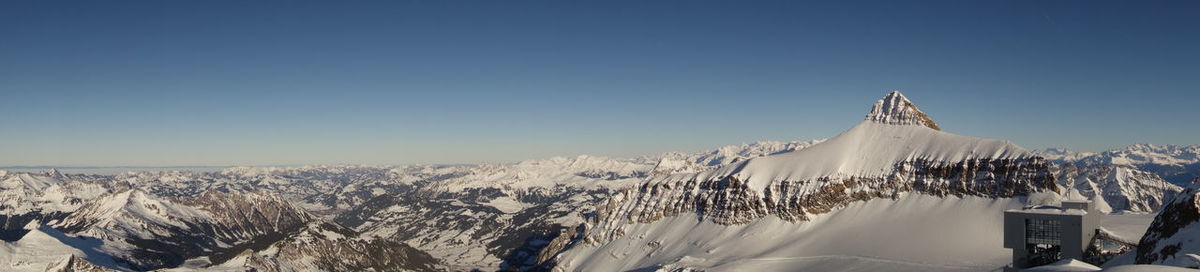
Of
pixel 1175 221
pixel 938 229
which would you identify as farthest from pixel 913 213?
pixel 1175 221

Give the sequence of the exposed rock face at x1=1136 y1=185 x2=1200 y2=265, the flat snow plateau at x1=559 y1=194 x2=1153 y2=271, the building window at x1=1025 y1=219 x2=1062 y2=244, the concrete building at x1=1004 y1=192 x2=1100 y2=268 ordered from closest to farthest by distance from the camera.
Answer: the exposed rock face at x1=1136 y1=185 x2=1200 y2=265 < the concrete building at x1=1004 y1=192 x2=1100 y2=268 < the building window at x1=1025 y1=219 x2=1062 y2=244 < the flat snow plateau at x1=559 y1=194 x2=1153 y2=271

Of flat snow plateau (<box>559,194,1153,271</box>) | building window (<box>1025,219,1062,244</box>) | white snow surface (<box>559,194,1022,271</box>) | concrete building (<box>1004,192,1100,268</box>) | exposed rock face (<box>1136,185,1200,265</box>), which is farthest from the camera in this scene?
white snow surface (<box>559,194,1022,271</box>)

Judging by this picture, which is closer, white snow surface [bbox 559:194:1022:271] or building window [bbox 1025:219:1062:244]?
building window [bbox 1025:219:1062:244]

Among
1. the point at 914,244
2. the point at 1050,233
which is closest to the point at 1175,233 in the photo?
the point at 1050,233

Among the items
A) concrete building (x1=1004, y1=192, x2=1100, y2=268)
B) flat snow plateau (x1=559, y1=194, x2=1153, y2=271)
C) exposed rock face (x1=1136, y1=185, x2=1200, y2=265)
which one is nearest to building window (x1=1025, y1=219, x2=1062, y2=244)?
concrete building (x1=1004, y1=192, x2=1100, y2=268)

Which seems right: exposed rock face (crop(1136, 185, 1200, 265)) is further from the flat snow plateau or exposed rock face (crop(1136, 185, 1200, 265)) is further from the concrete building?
the flat snow plateau

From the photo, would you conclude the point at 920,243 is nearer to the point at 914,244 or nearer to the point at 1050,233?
the point at 914,244

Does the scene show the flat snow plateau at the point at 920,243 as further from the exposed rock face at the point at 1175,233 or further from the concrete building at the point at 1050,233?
the exposed rock face at the point at 1175,233
